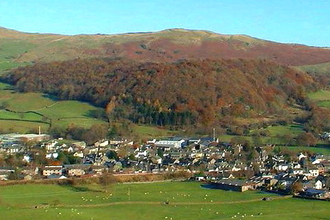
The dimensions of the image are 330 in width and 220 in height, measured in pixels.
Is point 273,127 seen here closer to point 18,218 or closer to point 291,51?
point 18,218

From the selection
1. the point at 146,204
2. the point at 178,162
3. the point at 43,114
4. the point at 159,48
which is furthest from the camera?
the point at 159,48

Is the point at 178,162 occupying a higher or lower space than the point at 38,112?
lower

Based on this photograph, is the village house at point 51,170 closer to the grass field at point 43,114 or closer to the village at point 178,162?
the village at point 178,162

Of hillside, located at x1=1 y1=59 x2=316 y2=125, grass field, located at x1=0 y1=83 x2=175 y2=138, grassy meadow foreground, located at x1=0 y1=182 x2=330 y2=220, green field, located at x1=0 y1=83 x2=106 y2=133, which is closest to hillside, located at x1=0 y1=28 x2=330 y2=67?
hillside, located at x1=1 y1=59 x2=316 y2=125

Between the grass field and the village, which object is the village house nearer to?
the village

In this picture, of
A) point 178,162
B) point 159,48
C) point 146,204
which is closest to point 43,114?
point 178,162

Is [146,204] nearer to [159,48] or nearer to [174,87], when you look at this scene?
[174,87]

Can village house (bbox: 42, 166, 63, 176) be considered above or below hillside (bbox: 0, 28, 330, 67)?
below
